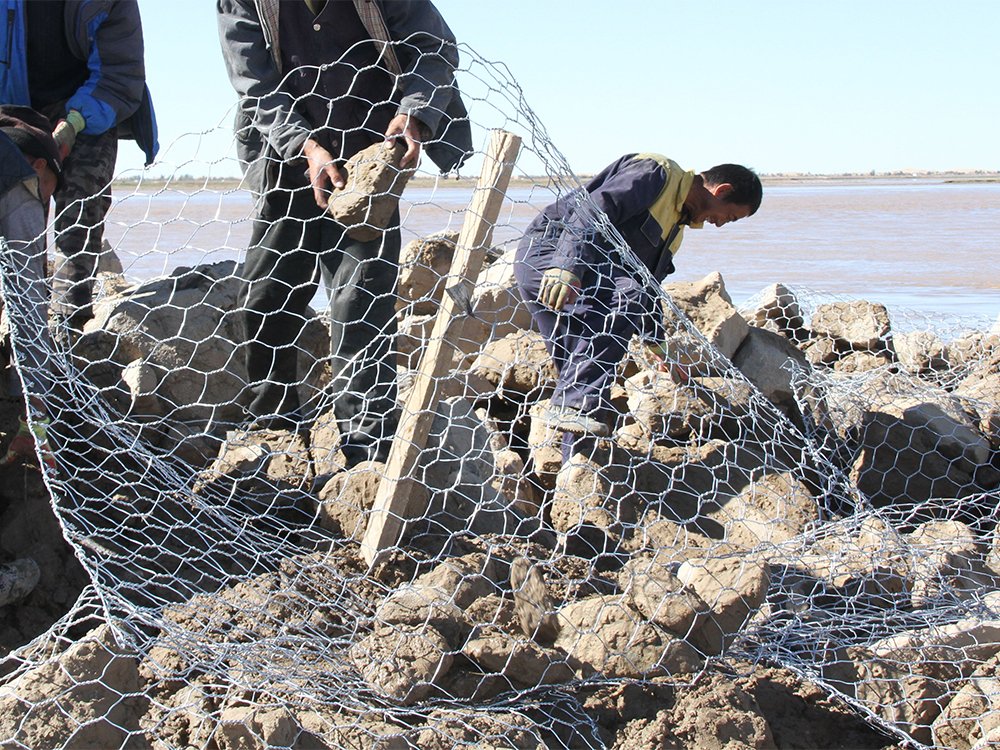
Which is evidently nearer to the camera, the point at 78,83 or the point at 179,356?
the point at 179,356

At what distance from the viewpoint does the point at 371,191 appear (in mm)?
3342

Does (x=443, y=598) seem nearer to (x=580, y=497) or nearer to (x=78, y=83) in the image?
(x=580, y=497)

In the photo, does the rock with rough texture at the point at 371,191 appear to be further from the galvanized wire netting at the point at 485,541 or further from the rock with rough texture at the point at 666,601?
the rock with rough texture at the point at 666,601

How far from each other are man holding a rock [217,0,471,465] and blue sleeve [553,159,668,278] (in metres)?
0.51

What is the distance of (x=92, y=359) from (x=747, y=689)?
260 cm

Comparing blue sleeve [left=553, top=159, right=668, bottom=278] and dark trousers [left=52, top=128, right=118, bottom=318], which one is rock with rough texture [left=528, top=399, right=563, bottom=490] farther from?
dark trousers [left=52, top=128, right=118, bottom=318]

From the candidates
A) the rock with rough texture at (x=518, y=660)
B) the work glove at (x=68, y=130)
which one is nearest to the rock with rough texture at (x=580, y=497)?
the rock with rough texture at (x=518, y=660)

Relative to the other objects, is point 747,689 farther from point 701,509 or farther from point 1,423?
point 1,423

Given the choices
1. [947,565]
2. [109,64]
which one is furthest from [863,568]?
[109,64]

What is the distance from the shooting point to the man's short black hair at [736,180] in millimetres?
4586

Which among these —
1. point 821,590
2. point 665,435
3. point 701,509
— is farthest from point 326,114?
point 821,590

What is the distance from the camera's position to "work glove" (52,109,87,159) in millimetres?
4102

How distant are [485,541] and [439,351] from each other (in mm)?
601

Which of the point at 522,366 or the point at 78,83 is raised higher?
the point at 78,83
